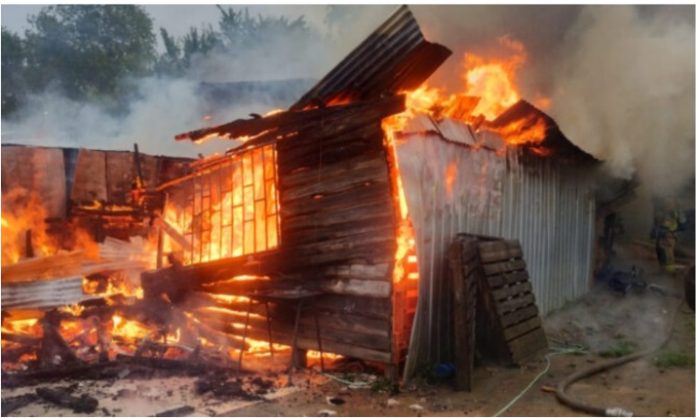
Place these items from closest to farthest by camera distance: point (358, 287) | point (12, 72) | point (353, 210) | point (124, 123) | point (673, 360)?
point (358, 287)
point (353, 210)
point (673, 360)
point (124, 123)
point (12, 72)

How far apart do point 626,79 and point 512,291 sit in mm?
5406

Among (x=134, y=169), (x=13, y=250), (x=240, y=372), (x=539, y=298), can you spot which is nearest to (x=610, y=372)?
(x=539, y=298)

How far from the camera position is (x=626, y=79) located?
11531 millimetres

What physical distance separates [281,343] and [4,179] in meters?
5.88

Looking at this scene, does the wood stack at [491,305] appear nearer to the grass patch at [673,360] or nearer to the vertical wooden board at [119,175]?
the grass patch at [673,360]

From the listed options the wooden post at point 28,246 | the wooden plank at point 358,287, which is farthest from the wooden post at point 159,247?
the wooden plank at point 358,287

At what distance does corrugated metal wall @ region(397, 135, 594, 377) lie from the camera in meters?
7.98

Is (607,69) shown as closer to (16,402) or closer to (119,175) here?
(119,175)

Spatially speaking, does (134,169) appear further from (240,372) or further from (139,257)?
(240,372)

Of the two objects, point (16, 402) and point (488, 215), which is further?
point (488, 215)

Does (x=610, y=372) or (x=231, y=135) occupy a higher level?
(x=231, y=135)

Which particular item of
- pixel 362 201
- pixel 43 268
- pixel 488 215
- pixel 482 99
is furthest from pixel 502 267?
pixel 43 268

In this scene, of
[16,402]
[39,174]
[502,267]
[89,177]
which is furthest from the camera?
[89,177]

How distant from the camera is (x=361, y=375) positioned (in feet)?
25.9
